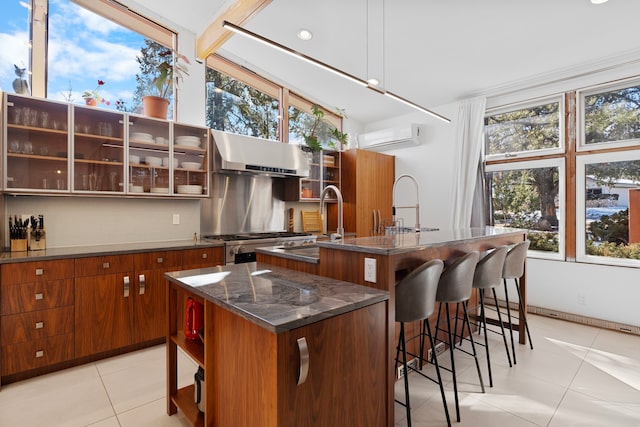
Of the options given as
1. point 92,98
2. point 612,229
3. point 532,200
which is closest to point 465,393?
point 612,229

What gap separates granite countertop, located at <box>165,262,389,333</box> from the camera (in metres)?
1.22

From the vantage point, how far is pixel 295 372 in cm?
120

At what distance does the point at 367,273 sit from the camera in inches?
69.3

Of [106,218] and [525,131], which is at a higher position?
[525,131]

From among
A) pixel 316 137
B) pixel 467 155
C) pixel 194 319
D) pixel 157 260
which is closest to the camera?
pixel 194 319

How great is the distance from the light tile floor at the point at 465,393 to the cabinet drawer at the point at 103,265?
2.50 ft

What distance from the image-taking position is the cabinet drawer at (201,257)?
3.20 m

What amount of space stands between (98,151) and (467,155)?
4.44 meters

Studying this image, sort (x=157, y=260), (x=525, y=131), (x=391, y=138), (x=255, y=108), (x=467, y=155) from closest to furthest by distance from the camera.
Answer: (x=157, y=260), (x=525, y=131), (x=467, y=155), (x=255, y=108), (x=391, y=138)

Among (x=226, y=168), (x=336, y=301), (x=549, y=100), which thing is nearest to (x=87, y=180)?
(x=226, y=168)

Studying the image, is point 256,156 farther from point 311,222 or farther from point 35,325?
point 35,325

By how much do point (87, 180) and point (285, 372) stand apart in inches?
114

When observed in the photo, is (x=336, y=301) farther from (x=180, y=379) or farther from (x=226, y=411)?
(x=180, y=379)

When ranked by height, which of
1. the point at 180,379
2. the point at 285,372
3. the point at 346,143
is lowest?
the point at 180,379
